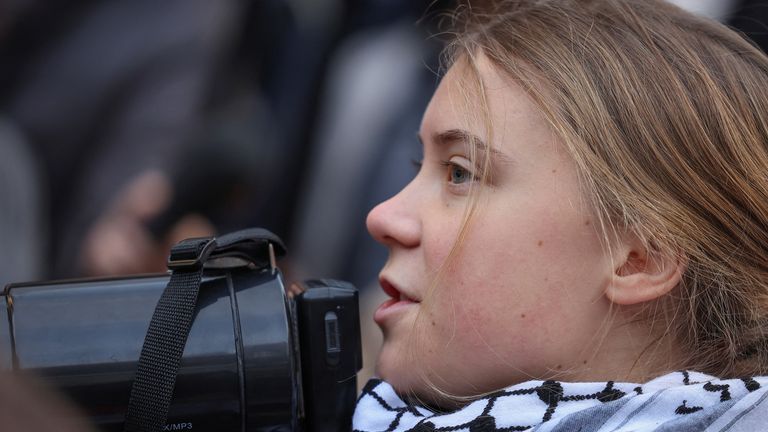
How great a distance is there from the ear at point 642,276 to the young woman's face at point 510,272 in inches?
0.9

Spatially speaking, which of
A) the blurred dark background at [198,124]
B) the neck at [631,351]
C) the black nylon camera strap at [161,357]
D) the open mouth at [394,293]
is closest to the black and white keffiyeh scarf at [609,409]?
the neck at [631,351]

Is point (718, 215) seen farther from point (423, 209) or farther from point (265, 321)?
point (265, 321)

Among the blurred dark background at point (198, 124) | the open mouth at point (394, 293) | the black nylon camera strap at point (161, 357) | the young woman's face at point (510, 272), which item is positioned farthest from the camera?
the blurred dark background at point (198, 124)

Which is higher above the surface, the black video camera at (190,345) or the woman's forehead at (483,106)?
the woman's forehead at (483,106)

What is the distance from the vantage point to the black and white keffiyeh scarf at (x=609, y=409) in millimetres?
1144

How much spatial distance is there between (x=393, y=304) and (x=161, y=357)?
43cm

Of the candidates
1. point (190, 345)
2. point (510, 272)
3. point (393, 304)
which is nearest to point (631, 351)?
point (510, 272)

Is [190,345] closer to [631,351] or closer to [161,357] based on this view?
[161,357]

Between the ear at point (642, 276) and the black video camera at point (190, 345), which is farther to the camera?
the ear at point (642, 276)

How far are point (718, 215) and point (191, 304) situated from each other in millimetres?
816

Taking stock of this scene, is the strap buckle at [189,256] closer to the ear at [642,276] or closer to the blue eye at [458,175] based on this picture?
the blue eye at [458,175]

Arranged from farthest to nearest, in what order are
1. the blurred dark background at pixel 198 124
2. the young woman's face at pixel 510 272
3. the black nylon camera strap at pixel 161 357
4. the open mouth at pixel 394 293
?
the blurred dark background at pixel 198 124
the open mouth at pixel 394 293
the young woman's face at pixel 510 272
the black nylon camera strap at pixel 161 357

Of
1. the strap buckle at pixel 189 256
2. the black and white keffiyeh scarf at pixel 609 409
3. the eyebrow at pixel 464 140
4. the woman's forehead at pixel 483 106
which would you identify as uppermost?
the woman's forehead at pixel 483 106

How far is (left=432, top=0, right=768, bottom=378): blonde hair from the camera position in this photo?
1.30m
